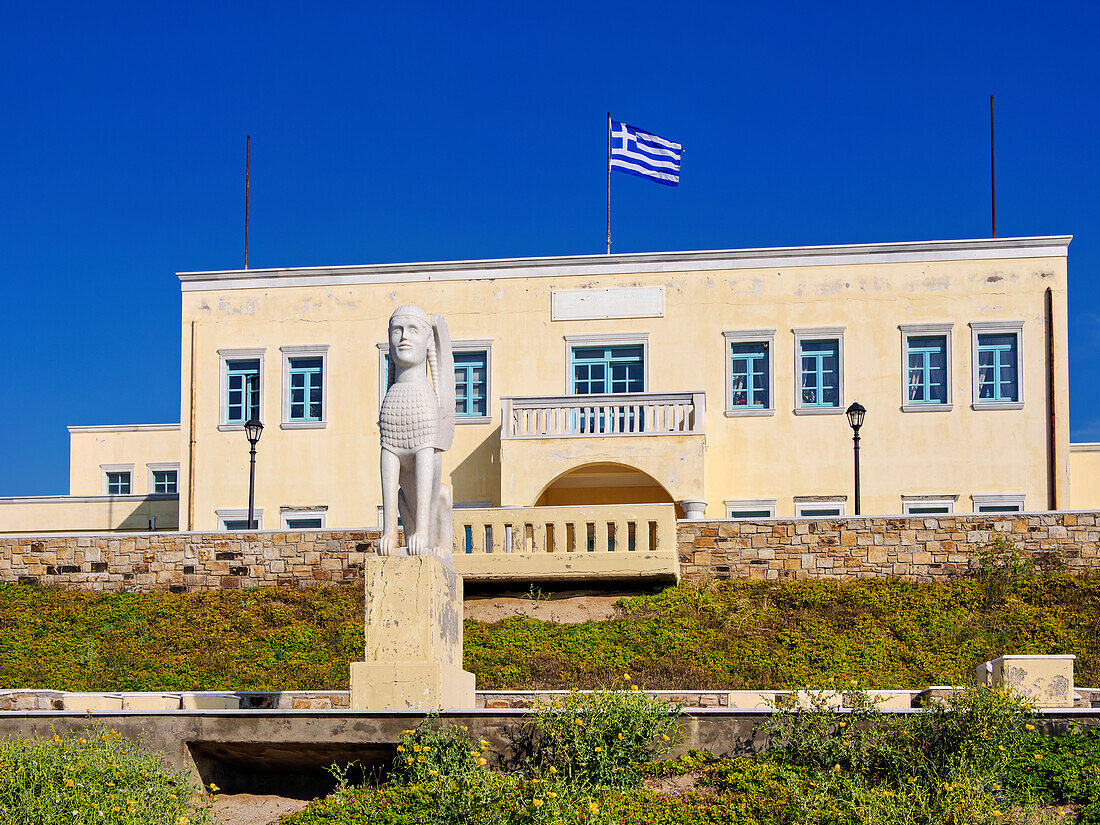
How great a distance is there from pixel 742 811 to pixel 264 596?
517 inches

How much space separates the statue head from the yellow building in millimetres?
13204

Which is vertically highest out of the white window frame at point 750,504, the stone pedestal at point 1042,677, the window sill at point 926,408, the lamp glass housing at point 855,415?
the window sill at point 926,408

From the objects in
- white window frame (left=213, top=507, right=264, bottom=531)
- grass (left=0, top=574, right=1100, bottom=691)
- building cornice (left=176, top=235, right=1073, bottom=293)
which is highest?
building cornice (left=176, top=235, right=1073, bottom=293)

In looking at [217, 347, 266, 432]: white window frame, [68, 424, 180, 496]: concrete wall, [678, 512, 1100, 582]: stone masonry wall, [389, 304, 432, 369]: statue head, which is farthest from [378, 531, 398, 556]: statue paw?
[68, 424, 180, 496]: concrete wall

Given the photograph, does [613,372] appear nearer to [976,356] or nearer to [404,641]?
[976,356]

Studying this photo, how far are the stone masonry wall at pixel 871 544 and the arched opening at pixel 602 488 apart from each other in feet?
16.3

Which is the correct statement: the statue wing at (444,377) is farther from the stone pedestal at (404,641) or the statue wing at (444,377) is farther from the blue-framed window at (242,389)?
the blue-framed window at (242,389)

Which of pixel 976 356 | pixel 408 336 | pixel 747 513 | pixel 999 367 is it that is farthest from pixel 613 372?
pixel 408 336

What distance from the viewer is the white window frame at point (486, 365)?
26875 millimetres

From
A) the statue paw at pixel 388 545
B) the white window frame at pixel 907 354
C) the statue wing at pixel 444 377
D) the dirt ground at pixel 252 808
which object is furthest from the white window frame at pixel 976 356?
the dirt ground at pixel 252 808

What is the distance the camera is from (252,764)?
426 inches

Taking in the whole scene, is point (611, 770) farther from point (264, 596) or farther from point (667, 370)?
point (667, 370)

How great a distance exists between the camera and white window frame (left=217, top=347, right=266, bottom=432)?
27.6 metres

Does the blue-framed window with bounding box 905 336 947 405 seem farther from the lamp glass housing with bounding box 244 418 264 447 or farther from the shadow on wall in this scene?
the lamp glass housing with bounding box 244 418 264 447
